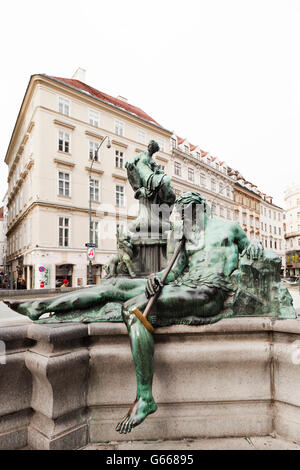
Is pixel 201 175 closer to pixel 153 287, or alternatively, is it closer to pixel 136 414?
pixel 153 287

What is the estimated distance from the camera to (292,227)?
205ft

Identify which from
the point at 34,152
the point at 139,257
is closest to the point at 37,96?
the point at 34,152

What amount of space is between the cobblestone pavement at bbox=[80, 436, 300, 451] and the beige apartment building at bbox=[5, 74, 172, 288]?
19079 millimetres

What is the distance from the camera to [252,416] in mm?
2100

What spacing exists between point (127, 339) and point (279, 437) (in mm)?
1166

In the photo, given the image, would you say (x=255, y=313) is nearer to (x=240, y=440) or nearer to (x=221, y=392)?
(x=221, y=392)

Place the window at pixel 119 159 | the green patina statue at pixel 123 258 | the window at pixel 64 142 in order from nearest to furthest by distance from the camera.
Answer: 1. the green patina statue at pixel 123 258
2. the window at pixel 64 142
3. the window at pixel 119 159

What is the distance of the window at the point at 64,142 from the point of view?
77.4ft

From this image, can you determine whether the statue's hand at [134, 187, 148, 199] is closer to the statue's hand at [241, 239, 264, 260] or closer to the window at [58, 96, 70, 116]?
the statue's hand at [241, 239, 264, 260]

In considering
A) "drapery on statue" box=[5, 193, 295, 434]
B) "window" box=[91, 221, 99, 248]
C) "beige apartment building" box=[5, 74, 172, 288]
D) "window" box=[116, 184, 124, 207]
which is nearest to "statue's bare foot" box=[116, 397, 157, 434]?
"drapery on statue" box=[5, 193, 295, 434]

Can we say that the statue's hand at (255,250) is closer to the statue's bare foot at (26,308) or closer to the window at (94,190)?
the statue's bare foot at (26,308)

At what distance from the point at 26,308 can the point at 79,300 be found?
38 centimetres

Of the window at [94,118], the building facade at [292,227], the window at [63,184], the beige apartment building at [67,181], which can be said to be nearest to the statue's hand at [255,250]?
the beige apartment building at [67,181]

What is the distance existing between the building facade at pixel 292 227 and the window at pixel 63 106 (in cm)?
4924
